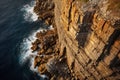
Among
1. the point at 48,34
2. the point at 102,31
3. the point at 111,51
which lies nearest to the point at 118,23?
the point at 102,31

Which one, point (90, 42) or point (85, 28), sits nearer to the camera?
point (85, 28)

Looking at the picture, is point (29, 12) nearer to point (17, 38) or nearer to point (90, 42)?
point (17, 38)

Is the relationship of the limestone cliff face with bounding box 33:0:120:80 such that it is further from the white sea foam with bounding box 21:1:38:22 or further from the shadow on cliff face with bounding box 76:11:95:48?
the white sea foam with bounding box 21:1:38:22

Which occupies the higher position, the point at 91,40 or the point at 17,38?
the point at 17,38

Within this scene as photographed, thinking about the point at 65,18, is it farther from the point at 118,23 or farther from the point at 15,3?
the point at 15,3

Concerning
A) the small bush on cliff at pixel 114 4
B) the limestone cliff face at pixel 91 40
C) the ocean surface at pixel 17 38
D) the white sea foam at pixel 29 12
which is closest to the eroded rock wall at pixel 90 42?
the limestone cliff face at pixel 91 40

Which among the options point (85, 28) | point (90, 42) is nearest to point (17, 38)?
point (85, 28)
